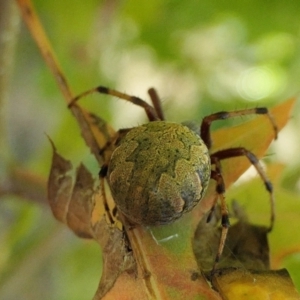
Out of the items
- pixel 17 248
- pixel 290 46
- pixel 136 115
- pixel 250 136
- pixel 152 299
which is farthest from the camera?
pixel 136 115

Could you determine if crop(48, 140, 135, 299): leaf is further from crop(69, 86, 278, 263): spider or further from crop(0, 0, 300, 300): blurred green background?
crop(0, 0, 300, 300): blurred green background

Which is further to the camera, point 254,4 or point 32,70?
point 32,70

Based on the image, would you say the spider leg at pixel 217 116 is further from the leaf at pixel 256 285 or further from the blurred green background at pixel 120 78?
the leaf at pixel 256 285

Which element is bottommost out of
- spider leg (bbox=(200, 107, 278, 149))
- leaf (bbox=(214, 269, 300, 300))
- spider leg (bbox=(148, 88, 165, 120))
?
leaf (bbox=(214, 269, 300, 300))

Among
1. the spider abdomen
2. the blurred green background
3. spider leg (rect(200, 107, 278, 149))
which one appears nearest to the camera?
the spider abdomen

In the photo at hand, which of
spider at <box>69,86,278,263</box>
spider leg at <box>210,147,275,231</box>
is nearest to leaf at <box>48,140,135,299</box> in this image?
spider at <box>69,86,278,263</box>

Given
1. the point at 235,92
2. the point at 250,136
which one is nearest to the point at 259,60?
the point at 235,92

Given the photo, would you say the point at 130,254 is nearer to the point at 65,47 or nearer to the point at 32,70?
the point at 65,47

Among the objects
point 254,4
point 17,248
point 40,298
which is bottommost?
→ point 40,298
